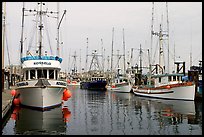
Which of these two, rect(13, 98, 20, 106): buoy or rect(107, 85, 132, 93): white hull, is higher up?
rect(13, 98, 20, 106): buoy

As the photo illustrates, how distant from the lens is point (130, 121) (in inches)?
751

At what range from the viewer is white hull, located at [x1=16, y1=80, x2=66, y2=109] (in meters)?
22.5

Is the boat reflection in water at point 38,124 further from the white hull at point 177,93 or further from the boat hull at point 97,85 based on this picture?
the boat hull at point 97,85

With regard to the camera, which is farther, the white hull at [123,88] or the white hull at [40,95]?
the white hull at [123,88]

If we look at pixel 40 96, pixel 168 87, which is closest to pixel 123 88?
pixel 168 87

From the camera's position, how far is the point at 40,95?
22.5m

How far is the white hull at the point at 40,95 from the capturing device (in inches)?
885

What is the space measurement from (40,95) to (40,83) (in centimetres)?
110

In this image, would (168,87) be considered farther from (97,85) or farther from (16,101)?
(97,85)

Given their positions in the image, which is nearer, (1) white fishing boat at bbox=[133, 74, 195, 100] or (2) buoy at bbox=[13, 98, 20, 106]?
(2) buoy at bbox=[13, 98, 20, 106]

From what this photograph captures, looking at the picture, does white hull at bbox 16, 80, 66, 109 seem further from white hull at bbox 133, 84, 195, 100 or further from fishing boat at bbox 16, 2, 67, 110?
white hull at bbox 133, 84, 195, 100

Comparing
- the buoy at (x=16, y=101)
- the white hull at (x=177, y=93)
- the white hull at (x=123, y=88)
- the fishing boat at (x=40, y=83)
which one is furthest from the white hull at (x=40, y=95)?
the white hull at (x=123, y=88)

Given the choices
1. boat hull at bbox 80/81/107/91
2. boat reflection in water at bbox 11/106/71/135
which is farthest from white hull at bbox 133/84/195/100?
boat hull at bbox 80/81/107/91

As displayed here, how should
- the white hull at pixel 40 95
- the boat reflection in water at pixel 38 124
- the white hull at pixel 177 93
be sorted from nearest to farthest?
the boat reflection in water at pixel 38 124
the white hull at pixel 40 95
the white hull at pixel 177 93
